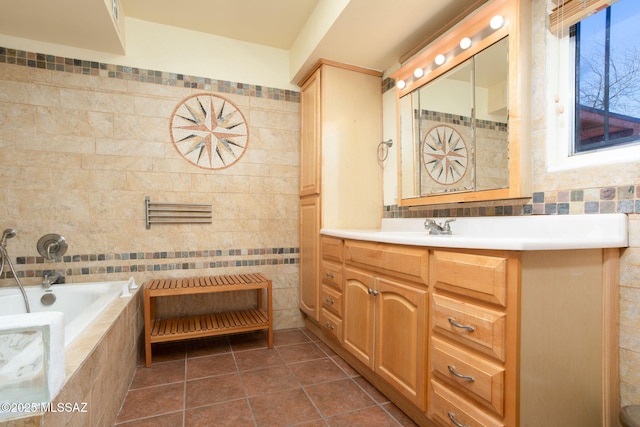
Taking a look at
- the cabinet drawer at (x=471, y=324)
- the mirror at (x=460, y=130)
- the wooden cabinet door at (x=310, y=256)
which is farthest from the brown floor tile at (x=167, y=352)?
the mirror at (x=460, y=130)

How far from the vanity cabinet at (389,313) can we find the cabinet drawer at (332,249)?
90mm

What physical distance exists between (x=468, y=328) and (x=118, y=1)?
110 inches

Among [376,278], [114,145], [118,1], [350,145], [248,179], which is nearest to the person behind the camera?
[376,278]

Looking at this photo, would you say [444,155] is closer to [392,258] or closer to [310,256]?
[392,258]

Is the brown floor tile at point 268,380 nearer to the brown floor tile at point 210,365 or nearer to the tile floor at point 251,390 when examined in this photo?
the tile floor at point 251,390

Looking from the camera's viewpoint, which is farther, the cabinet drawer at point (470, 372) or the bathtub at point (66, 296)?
the bathtub at point (66, 296)

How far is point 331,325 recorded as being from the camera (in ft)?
7.20

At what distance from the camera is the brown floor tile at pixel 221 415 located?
4.90ft

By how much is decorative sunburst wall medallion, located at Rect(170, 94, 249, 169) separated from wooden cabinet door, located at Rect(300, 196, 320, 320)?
0.74 meters

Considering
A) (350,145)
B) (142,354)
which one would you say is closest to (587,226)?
(350,145)

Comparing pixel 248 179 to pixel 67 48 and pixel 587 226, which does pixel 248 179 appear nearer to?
pixel 67 48

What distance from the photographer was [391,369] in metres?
1.57

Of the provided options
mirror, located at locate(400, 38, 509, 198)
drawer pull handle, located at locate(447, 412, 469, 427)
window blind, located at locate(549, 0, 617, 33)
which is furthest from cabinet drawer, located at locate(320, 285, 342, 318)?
window blind, located at locate(549, 0, 617, 33)

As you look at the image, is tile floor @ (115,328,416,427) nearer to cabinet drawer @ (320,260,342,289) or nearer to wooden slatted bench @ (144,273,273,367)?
wooden slatted bench @ (144,273,273,367)
